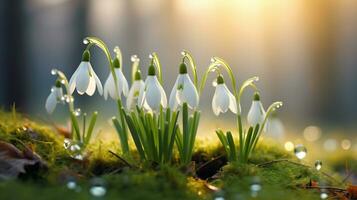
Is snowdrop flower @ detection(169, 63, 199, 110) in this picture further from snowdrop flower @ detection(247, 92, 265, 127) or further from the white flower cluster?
snowdrop flower @ detection(247, 92, 265, 127)

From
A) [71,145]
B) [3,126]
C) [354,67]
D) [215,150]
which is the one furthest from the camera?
[354,67]

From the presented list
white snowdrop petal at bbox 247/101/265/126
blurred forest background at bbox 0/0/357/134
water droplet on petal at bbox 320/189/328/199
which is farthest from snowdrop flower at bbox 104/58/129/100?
blurred forest background at bbox 0/0/357/134

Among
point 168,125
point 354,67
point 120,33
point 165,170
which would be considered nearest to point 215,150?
point 168,125

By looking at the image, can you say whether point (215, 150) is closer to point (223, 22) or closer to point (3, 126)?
point (3, 126)

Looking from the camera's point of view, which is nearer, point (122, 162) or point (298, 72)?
point (122, 162)

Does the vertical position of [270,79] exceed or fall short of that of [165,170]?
it exceeds it

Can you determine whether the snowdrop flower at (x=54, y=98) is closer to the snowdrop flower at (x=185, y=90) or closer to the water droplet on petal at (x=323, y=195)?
the snowdrop flower at (x=185, y=90)
